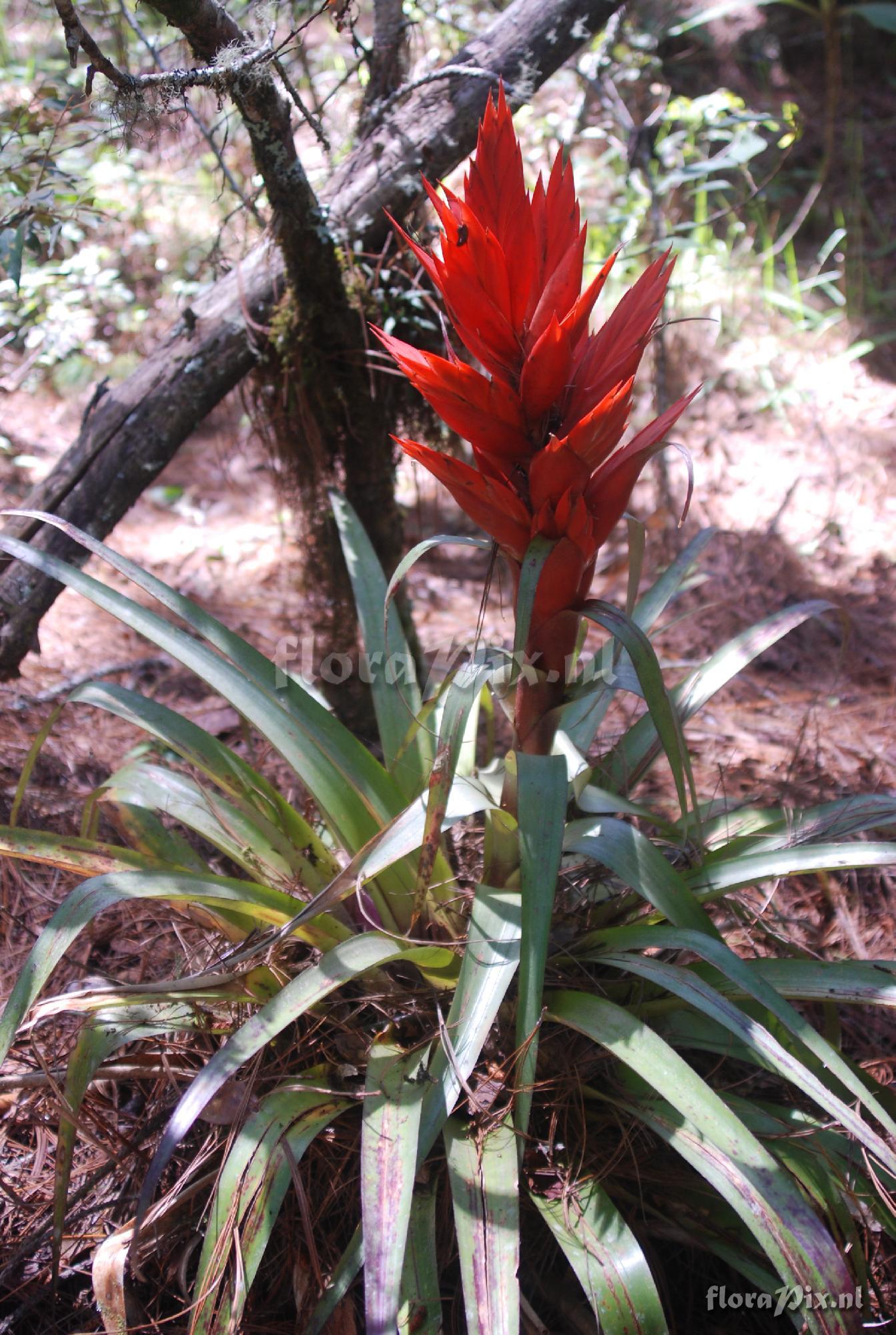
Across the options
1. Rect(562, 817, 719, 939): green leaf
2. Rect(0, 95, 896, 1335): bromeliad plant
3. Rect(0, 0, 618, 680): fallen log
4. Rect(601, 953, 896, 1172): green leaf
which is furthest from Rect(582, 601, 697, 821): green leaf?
Rect(0, 0, 618, 680): fallen log

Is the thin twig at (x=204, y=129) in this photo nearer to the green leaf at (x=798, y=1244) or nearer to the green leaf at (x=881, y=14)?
the green leaf at (x=798, y=1244)

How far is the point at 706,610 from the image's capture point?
2592 millimetres

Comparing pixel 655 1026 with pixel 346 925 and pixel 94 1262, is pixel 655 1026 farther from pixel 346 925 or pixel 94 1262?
pixel 94 1262

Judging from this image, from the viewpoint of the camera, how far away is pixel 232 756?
1.38 meters

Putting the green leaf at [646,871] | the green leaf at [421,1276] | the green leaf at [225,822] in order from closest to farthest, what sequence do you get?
1. the green leaf at [421,1276]
2. the green leaf at [646,871]
3. the green leaf at [225,822]

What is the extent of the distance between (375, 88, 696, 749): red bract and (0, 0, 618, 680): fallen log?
805mm

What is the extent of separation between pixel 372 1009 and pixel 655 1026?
0.41 m

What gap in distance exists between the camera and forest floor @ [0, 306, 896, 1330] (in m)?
1.59

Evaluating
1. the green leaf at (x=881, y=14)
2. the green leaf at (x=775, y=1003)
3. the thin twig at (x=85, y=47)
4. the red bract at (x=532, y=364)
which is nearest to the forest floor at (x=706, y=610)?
the green leaf at (x=775, y=1003)

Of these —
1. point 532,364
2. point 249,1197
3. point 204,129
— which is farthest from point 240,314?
point 249,1197

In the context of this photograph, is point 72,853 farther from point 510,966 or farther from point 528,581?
point 528,581

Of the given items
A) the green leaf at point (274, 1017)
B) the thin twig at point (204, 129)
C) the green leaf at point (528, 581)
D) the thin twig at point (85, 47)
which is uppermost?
the thin twig at point (204, 129)

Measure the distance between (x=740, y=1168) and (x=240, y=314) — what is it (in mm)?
1651

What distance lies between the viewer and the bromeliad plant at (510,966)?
940 mm
